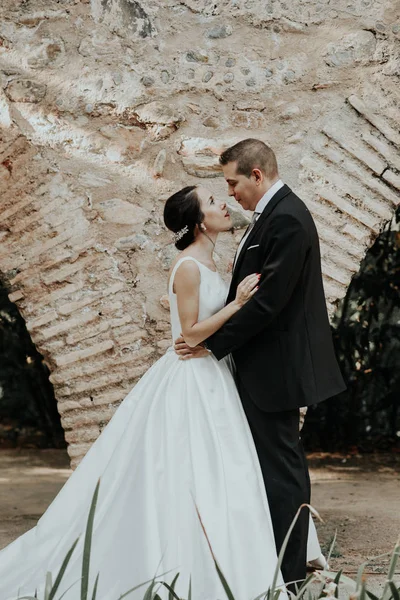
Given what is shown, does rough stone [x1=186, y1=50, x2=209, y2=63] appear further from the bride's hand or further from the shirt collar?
the bride's hand

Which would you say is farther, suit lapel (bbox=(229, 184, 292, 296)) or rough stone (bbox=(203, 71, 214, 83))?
rough stone (bbox=(203, 71, 214, 83))

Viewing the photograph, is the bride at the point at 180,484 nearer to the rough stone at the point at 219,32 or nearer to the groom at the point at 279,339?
the groom at the point at 279,339

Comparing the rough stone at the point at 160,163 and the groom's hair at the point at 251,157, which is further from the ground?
the rough stone at the point at 160,163

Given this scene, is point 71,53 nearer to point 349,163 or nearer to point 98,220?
point 98,220

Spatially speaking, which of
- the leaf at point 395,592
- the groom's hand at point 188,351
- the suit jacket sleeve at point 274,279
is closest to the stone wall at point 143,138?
the groom's hand at point 188,351

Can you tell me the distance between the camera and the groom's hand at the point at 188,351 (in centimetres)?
312

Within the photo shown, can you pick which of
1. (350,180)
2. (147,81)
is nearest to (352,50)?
(350,180)

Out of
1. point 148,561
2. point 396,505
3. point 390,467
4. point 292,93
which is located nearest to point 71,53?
point 292,93

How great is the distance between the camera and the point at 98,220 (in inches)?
155

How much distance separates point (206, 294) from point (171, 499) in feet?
2.53

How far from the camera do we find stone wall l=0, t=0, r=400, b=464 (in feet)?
12.7

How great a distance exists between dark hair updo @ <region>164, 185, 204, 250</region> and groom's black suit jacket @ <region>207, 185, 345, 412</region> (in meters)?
0.26

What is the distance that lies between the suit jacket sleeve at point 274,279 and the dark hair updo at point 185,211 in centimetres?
38

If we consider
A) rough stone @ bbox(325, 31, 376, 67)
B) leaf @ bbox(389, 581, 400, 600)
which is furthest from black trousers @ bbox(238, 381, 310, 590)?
rough stone @ bbox(325, 31, 376, 67)
